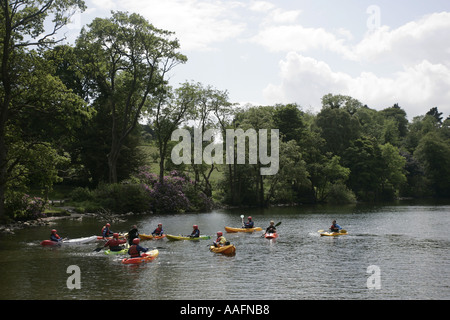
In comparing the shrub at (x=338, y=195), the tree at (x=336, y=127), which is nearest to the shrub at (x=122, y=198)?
the shrub at (x=338, y=195)

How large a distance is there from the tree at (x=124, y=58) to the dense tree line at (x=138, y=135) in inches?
4.9

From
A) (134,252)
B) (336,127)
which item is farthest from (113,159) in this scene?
(336,127)

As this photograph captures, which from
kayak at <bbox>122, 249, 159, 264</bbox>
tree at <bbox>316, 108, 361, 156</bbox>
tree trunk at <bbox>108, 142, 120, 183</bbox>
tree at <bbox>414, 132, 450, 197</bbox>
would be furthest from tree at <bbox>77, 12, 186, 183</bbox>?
tree at <bbox>414, 132, 450, 197</bbox>

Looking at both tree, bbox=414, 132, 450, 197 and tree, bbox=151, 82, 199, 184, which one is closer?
tree, bbox=151, 82, 199, 184

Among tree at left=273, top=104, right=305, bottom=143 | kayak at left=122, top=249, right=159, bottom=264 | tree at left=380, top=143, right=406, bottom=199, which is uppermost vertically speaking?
tree at left=273, top=104, right=305, bottom=143

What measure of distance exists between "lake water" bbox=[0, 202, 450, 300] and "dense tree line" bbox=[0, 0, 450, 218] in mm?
8928

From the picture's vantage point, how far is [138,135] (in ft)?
197

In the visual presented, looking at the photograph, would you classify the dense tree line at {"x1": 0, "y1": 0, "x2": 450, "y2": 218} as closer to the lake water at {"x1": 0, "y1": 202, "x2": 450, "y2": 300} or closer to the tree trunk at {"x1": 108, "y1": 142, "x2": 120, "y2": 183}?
the tree trunk at {"x1": 108, "y1": 142, "x2": 120, "y2": 183}

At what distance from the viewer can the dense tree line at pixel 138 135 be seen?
3075 cm

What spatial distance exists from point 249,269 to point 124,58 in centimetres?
3535

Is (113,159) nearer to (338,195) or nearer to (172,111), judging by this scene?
(172,111)

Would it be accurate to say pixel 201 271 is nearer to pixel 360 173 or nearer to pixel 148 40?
pixel 148 40

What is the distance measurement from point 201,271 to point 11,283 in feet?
27.7

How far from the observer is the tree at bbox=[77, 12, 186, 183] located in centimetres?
4678
